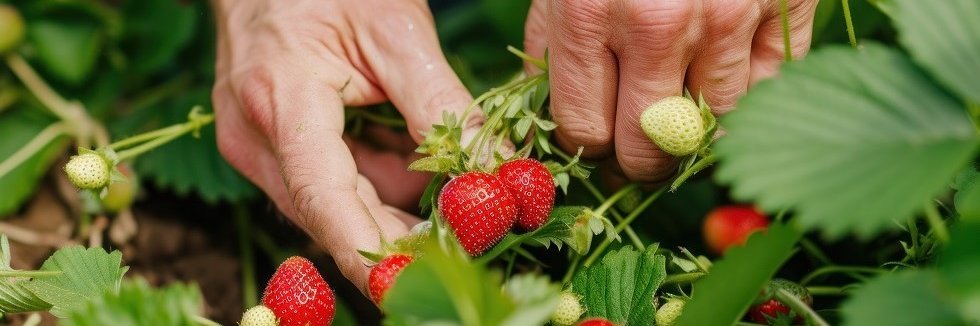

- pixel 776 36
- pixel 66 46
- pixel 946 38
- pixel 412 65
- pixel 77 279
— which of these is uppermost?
pixel 946 38

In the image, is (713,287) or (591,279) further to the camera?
(591,279)

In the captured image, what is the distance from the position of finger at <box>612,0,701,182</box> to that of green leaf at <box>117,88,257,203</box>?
0.60m

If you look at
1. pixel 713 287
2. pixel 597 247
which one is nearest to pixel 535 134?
pixel 597 247

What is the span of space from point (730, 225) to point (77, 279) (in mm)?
639

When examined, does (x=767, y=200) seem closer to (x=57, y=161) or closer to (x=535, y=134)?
(x=535, y=134)

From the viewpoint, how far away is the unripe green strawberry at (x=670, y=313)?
0.71m

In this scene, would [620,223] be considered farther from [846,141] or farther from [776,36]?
[846,141]

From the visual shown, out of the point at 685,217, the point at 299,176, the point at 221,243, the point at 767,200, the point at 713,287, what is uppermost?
the point at 767,200

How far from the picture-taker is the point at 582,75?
0.83 m

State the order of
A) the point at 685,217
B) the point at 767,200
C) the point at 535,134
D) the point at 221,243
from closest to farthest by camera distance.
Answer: the point at 767,200 < the point at 535,134 < the point at 685,217 < the point at 221,243

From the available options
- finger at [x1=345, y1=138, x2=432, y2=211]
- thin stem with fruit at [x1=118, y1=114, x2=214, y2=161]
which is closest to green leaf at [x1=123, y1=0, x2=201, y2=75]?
thin stem with fruit at [x1=118, y1=114, x2=214, y2=161]

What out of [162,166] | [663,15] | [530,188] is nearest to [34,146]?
[162,166]

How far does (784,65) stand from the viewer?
50 cm

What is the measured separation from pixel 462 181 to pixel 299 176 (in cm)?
20
